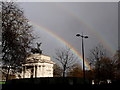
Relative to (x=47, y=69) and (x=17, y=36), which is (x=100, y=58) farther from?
(x=47, y=69)

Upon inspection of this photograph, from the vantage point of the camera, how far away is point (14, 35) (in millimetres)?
19266

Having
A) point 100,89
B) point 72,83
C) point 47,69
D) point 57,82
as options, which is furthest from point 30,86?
point 47,69

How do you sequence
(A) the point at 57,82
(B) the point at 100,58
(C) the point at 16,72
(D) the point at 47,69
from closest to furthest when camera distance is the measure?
(A) the point at 57,82 < (C) the point at 16,72 < (B) the point at 100,58 < (D) the point at 47,69

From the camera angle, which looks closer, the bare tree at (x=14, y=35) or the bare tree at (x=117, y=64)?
the bare tree at (x=14, y=35)

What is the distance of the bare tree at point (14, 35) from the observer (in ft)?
62.7

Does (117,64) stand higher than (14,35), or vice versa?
(14,35)

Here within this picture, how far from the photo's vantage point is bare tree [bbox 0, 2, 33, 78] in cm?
1911

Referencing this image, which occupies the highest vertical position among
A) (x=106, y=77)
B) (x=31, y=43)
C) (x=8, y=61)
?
(x=31, y=43)

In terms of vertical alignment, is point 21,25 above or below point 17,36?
above

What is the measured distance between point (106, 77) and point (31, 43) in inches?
1093

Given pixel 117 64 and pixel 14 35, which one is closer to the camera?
pixel 14 35

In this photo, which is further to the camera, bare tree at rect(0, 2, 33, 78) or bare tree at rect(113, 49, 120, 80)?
bare tree at rect(113, 49, 120, 80)

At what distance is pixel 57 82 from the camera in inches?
576

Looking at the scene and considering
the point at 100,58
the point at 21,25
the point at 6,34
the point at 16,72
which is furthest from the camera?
the point at 100,58
